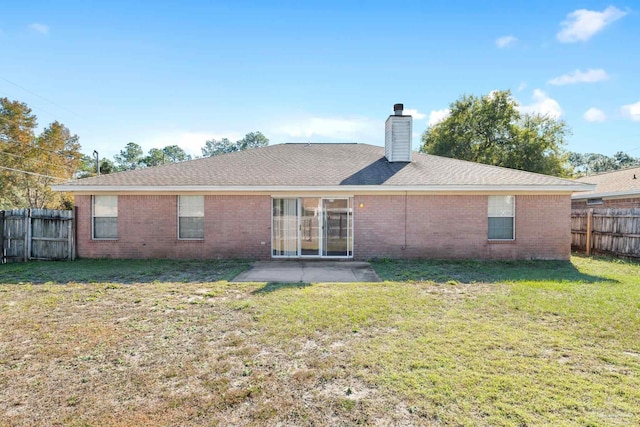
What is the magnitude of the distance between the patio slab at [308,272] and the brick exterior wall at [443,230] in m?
1.26

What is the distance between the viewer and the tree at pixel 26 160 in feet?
84.9

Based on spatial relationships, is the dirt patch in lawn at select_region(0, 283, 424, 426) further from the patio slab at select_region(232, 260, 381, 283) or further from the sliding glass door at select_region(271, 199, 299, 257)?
the sliding glass door at select_region(271, 199, 299, 257)

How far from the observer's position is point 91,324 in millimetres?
4977

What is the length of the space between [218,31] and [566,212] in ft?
44.9

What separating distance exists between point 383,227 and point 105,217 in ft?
30.7

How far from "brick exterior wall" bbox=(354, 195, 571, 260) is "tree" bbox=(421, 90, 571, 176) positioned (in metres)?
17.7

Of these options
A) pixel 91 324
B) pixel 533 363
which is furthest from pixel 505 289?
pixel 91 324

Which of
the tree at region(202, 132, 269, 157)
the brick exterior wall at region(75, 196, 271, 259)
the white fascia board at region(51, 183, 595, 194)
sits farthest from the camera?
the tree at region(202, 132, 269, 157)

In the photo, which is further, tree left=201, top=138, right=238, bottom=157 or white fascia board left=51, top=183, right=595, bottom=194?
tree left=201, top=138, right=238, bottom=157

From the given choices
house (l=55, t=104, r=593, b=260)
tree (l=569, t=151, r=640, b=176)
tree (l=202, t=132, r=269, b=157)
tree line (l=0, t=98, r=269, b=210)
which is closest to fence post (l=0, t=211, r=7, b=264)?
house (l=55, t=104, r=593, b=260)

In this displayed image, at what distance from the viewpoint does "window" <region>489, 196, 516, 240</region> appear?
10906mm

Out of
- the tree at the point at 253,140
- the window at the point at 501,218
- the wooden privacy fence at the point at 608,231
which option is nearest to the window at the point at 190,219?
the window at the point at 501,218

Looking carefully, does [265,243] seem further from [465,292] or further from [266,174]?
[465,292]

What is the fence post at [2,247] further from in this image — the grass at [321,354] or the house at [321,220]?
the grass at [321,354]
